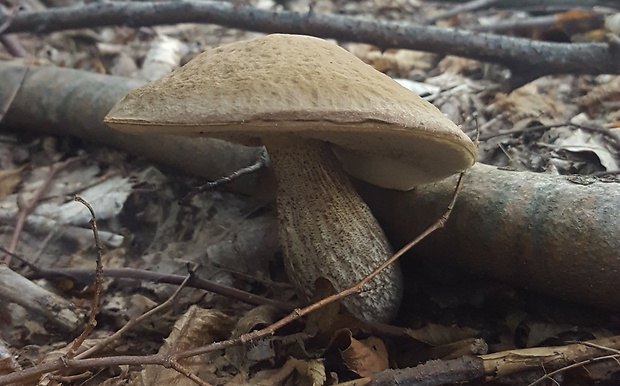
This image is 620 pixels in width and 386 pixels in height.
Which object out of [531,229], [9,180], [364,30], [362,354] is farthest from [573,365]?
[9,180]

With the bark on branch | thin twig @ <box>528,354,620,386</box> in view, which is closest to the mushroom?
thin twig @ <box>528,354,620,386</box>

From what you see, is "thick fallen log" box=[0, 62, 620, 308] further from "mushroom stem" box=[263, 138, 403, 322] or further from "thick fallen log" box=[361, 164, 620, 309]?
"mushroom stem" box=[263, 138, 403, 322]

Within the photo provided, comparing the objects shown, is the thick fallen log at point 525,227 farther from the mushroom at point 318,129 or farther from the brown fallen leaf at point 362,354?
the brown fallen leaf at point 362,354

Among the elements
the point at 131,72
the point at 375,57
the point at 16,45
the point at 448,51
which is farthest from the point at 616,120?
the point at 16,45

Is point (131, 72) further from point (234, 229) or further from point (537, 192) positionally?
point (537, 192)

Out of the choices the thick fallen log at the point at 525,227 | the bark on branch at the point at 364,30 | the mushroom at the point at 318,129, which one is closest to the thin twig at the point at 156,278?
the mushroom at the point at 318,129

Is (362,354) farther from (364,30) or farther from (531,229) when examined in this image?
(364,30)
